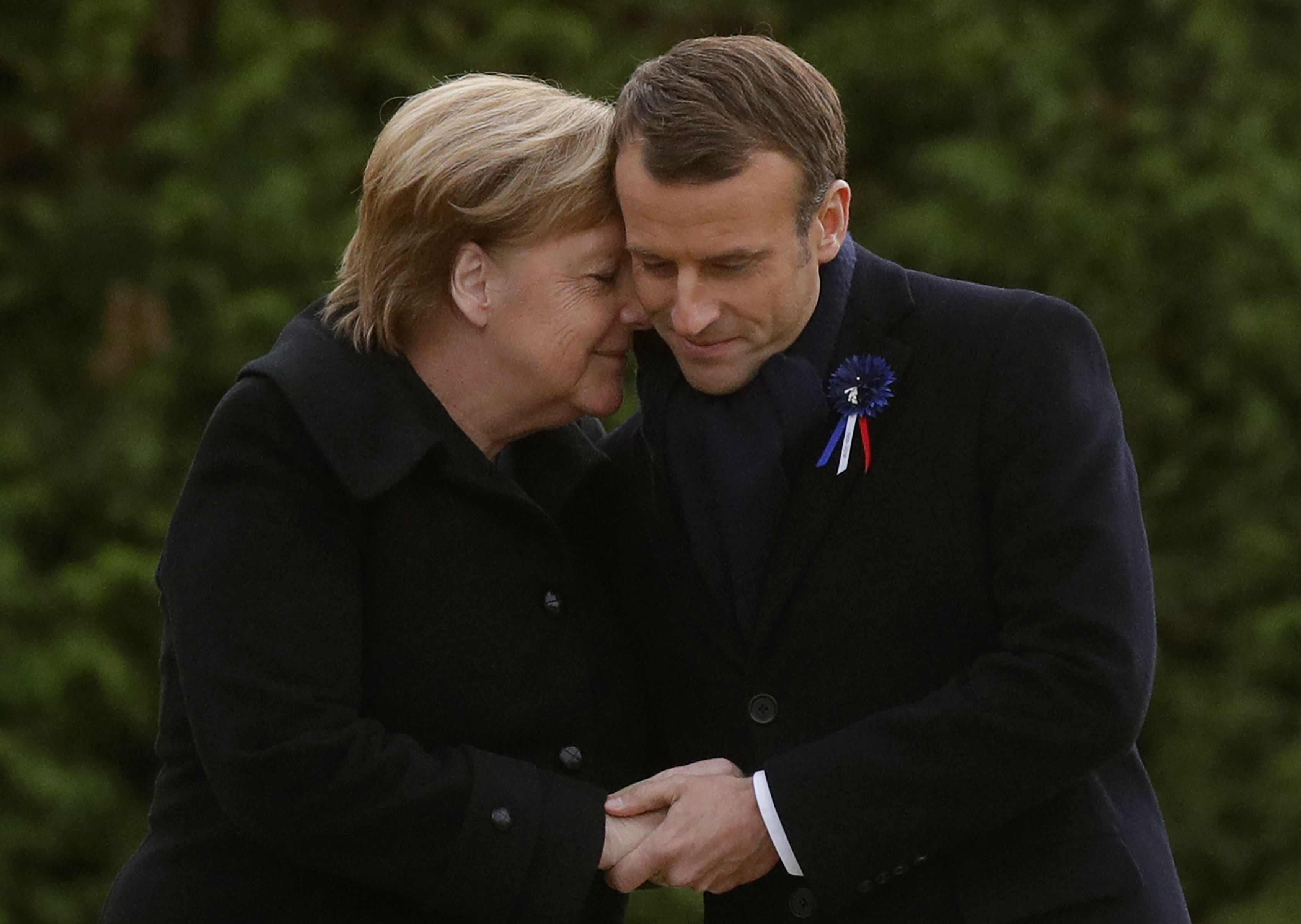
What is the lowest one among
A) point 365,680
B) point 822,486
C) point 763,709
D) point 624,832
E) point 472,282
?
point 624,832

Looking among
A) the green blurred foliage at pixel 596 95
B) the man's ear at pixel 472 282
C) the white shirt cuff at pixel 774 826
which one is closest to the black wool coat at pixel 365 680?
the man's ear at pixel 472 282

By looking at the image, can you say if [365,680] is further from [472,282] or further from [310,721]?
[472,282]

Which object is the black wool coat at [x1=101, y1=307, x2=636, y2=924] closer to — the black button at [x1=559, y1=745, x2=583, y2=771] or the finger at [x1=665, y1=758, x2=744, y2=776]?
the black button at [x1=559, y1=745, x2=583, y2=771]

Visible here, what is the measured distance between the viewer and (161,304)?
5133 mm

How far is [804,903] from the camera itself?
2.46m

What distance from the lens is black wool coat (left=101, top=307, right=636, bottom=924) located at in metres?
2.31

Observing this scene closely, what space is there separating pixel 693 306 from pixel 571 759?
68cm

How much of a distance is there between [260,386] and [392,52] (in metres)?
3.08

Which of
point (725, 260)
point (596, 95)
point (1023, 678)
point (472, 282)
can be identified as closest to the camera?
point (1023, 678)

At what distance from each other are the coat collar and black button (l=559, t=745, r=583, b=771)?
0.36 m

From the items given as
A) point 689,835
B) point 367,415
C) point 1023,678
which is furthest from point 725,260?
point 689,835

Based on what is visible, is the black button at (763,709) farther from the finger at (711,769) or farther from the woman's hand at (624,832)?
the woman's hand at (624,832)

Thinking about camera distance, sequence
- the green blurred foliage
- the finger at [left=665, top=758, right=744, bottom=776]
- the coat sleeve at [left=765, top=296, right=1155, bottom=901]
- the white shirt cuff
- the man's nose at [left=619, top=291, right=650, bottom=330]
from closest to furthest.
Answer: the coat sleeve at [left=765, top=296, right=1155, bottom=901]
the white shirt cuff
the finger at [left=665, top=758, right=744, bottom=776]
the man's nose at [left=619, top=291, right=650, bottom=330]
the green blurred foliage

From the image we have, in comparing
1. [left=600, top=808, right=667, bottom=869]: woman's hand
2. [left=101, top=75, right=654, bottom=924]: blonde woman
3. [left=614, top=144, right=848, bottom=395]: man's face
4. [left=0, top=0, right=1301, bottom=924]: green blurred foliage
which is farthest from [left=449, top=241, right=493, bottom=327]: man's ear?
[left=0, top=0, right=1301, bottom=924]: green blurred foliage
